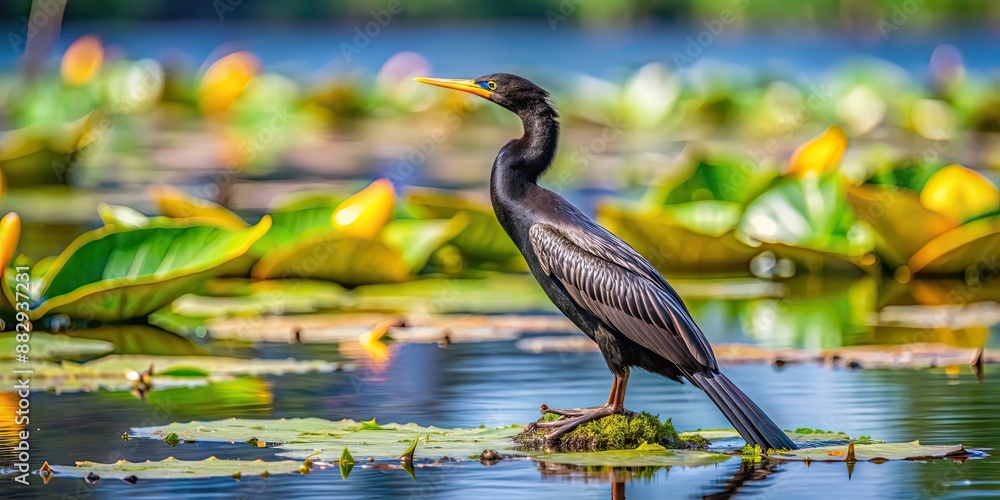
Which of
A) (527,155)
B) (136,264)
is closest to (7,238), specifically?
(136,264)

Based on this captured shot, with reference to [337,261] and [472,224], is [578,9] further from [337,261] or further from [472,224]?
[337,261]

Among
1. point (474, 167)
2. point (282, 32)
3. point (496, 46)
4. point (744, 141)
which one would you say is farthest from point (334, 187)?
point (282, 32)

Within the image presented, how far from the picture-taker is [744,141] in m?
18.9

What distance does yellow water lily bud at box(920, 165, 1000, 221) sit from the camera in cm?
841

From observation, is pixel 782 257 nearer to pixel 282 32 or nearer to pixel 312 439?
pixel 312 439

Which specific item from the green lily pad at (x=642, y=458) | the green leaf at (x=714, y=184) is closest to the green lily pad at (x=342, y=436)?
the green lily pad at (x=642, y=458)

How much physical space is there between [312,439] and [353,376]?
138 cm

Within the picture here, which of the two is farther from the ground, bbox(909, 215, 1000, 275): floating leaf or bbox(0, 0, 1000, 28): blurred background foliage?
bbox(0, 0, 1000, 28): blurred background foliage

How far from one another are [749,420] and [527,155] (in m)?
1.22

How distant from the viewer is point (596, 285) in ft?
15.9

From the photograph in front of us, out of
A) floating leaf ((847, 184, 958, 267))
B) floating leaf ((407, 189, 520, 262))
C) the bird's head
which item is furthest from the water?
floating leaf ((847, 184, 958, 267))

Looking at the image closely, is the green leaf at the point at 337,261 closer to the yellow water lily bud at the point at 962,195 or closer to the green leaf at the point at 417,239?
the green leaf at the point at 417,239

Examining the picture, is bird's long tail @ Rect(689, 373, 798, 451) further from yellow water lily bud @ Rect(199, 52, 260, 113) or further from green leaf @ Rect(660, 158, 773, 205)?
yellow water lily bud @ Rect(199, 52, 260, 113)

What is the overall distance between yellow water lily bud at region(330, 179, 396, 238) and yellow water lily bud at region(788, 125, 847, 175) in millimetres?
2724
